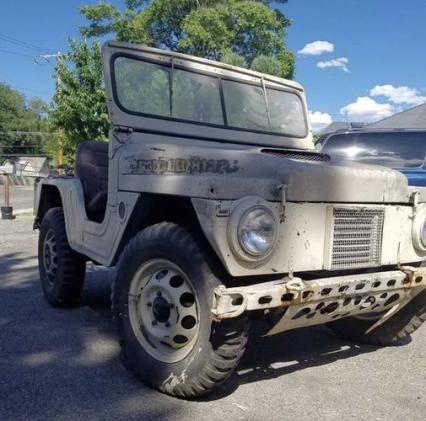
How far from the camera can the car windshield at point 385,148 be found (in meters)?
7.69

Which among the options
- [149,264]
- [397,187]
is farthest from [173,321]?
[397,187]

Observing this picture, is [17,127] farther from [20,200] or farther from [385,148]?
[385,148]

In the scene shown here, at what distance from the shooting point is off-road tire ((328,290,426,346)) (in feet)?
13.0

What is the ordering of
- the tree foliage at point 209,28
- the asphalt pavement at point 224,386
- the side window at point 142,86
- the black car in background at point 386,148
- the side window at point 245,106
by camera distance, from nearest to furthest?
the asphalt pavement at point 224,386 → the side window at point 142,86 → the side window at point 245,106 → the black car in background at point 386,148 → the tree foliage at point 209,28

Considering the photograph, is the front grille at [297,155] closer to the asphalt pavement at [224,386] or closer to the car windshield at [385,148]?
the asphalt pavement at [224,386]

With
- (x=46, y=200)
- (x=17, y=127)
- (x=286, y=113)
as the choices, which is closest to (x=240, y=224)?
(x=286, y=113)

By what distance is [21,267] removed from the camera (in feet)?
23.9

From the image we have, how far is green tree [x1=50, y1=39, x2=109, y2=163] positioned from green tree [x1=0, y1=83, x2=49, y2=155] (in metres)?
48.0

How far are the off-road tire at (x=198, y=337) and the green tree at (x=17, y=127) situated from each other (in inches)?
2415

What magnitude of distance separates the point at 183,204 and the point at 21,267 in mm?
4843

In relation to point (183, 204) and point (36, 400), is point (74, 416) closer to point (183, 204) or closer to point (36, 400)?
point (36, 400)

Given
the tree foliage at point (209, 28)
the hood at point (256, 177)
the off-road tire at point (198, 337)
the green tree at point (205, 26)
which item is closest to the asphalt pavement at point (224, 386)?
the off-road tire at point (198, 337)

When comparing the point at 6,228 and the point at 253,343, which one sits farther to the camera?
the point at 6,228

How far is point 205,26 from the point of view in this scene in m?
21.3
